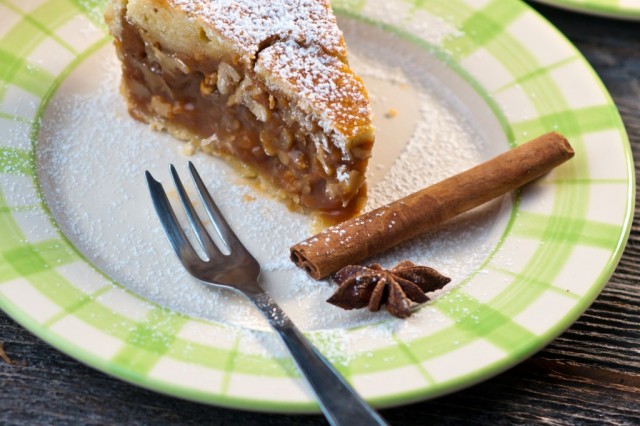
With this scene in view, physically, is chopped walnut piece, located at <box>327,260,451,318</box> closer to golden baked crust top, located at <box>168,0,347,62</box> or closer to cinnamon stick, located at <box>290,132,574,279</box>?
cinnamon stick, located at <box>290,132,574,279</box>

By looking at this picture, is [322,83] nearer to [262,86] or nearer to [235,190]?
[262,86]

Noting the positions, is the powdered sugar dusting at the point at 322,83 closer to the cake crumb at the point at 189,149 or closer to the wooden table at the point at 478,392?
the cake crumb at the point at 189,149

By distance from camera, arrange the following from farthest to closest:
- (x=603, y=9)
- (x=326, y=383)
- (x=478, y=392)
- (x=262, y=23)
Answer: (x=603, y=9) < (x=262, y=23) < (x=478, y=392) < (x=326, y=383)

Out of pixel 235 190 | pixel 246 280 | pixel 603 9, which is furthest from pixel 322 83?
pixel 603 9

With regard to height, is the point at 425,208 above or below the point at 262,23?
below

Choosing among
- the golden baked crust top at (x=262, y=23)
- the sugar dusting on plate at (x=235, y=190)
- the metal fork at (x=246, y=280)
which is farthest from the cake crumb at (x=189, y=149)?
the golden baked crust top at (x=262, y=23)
